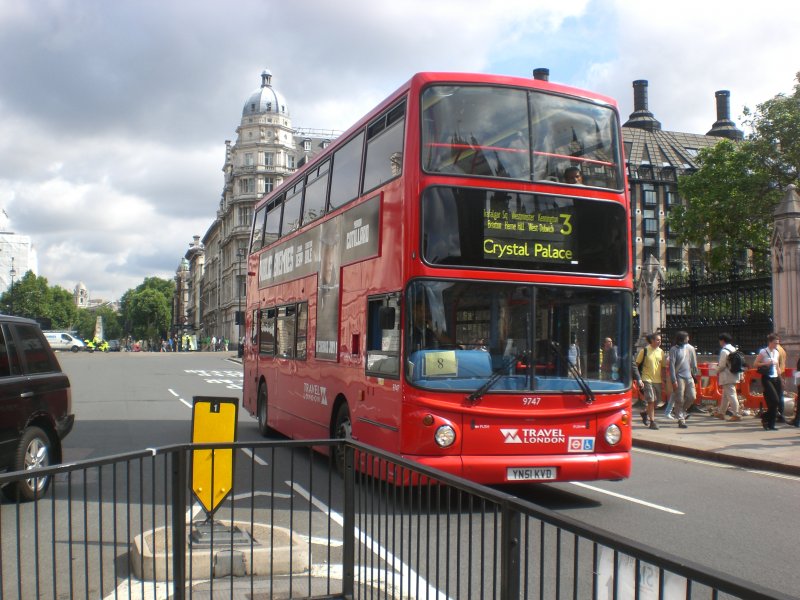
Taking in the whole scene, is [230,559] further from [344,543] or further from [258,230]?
[258,230]

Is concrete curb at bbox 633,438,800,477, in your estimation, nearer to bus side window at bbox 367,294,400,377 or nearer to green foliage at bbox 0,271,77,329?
bus side window at bbox 367,294,400,377

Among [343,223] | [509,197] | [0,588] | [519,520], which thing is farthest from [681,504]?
[0,588]

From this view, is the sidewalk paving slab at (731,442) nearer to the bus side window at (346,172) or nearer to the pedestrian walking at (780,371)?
the pedestrian walking at (780,371)

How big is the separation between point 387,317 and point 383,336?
1.50 feet

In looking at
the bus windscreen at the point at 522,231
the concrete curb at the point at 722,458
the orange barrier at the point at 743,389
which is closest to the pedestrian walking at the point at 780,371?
the orange barrier at the point at 743,389

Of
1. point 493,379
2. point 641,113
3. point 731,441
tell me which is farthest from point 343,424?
point 641,113

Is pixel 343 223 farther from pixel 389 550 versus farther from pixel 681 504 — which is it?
pixel 389 550

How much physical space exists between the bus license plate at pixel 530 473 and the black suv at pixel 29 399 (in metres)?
4.67

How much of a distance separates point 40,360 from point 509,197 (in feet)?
17.4

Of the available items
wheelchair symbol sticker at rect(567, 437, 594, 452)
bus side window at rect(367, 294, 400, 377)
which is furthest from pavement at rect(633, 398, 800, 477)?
bus side window at rect(367, 294, 400, 377)

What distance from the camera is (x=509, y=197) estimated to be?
863 cm

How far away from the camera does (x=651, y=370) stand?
17000 mm

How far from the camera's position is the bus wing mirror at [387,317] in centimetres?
863

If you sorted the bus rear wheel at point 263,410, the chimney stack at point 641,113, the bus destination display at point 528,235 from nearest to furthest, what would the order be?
the bus destination display at point 528,235 → the bus rear wheel at point 263,410 → the chimney stack at point 641,113
